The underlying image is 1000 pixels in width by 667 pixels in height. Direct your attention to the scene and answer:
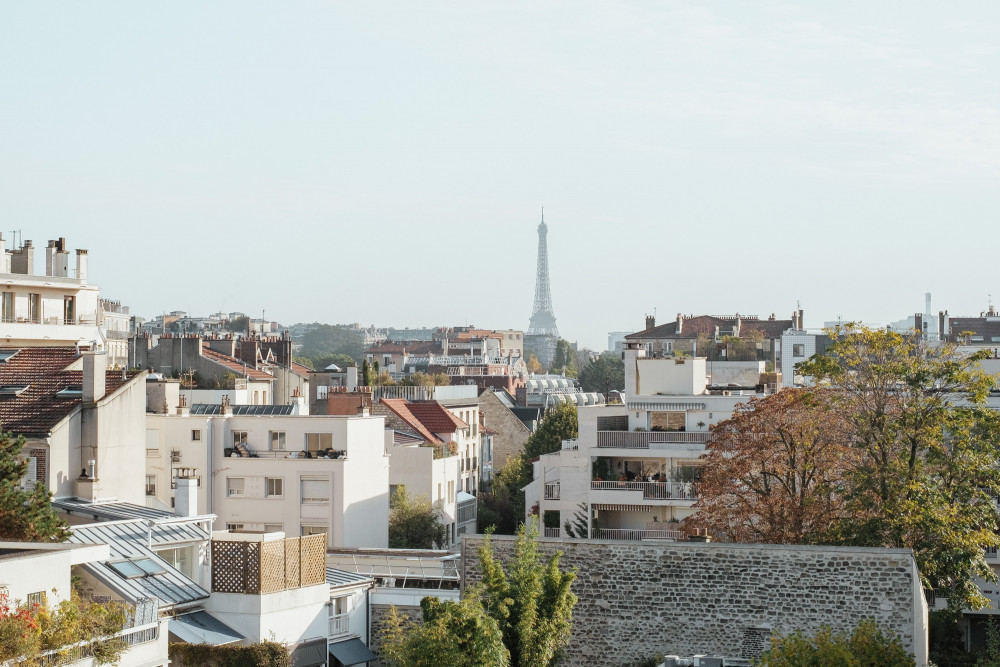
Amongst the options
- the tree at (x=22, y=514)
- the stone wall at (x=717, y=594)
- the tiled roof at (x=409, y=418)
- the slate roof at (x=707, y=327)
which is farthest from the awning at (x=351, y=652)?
the slate roof at (x=707, y=327)

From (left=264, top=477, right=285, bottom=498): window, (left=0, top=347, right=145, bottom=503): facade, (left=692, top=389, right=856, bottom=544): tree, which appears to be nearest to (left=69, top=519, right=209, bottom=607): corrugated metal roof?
(left=0, top=347, right=145, bottom=503): facade

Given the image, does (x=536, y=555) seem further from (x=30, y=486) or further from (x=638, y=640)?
(x=30, y=486)

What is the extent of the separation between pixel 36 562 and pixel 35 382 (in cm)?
1666

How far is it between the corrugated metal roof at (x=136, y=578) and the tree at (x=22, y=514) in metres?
0.62

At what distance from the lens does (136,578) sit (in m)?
25.2

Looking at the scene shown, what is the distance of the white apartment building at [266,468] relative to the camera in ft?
146

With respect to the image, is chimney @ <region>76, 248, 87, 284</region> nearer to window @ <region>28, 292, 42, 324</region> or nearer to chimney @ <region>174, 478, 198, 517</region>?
window @ <region>28, 292, 42, 324</region>

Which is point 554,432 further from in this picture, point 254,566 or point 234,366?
point 254,566

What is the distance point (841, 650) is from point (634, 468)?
75.9 feet

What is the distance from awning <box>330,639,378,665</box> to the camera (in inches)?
1116

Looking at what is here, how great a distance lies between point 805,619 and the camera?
27.3 m

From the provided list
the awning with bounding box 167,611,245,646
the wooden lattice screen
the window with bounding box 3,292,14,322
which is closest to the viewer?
the awning with bounding box 167,611,245,646

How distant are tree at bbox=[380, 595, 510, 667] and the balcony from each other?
11.8 feet

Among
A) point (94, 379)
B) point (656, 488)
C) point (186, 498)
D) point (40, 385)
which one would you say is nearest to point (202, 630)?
point (186, 498)
